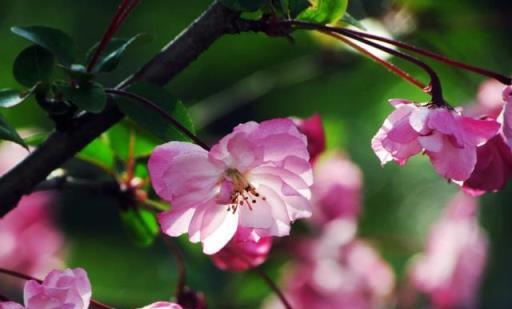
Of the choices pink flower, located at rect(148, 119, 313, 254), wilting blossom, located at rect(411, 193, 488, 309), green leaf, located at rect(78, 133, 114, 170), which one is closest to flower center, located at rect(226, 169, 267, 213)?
pink flower, located at rect(148, 119, 313, 254)

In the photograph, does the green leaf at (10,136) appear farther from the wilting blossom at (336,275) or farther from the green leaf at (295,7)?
the wilting blossom at (336,275)

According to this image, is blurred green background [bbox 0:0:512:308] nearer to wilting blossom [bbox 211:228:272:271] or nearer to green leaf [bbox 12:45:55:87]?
wilting blossom [bbox 211:228:272:271]

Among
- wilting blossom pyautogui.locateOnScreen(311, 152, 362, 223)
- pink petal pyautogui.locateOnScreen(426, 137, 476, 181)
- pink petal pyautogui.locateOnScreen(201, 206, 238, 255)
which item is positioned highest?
pink petal pyautogui.locateOnScreen(426, 137, 476, 181)

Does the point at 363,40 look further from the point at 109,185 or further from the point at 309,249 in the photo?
the point at 309,249

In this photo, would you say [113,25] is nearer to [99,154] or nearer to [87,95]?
[87,95]

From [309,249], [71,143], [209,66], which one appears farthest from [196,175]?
[209,66]

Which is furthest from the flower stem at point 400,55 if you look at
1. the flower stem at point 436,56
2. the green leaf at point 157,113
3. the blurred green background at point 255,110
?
the blurred green background at point 255,110
